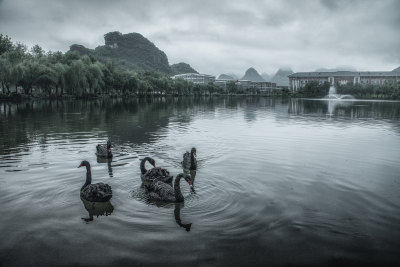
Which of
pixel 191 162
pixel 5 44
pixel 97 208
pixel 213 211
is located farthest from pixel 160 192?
pixel 5 44

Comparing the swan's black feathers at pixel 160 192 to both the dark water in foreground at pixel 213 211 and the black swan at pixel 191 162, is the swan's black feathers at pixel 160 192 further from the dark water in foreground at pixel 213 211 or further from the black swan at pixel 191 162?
the black swan at pixel 191 162

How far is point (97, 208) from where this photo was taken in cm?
947

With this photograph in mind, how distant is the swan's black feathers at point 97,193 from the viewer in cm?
947

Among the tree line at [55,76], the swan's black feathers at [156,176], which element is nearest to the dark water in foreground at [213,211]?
the swan's black feathers at [156,176]

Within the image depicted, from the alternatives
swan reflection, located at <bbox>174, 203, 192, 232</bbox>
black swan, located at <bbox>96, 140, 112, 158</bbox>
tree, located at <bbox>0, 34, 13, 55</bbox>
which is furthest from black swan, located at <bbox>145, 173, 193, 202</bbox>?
tree, located at <bbox>0, 34, 13, 55</bbox>

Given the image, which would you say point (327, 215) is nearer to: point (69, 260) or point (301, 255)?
point (301, 255)

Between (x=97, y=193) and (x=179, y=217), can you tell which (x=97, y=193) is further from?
(x=179, y=217)

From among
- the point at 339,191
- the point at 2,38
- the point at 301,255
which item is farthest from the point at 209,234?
the point at 2,38

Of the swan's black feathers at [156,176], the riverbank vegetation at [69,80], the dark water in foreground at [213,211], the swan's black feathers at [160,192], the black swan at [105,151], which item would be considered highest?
the riverbank vegetation at [69,80]

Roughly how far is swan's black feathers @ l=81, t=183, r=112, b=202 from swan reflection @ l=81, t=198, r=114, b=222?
0.15 metres

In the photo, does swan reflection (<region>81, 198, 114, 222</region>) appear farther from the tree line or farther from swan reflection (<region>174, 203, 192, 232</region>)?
the tree line

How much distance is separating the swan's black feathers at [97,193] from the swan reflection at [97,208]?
154mm

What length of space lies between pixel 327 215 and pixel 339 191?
244 cm

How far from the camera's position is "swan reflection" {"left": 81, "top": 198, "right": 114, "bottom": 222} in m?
9.05
